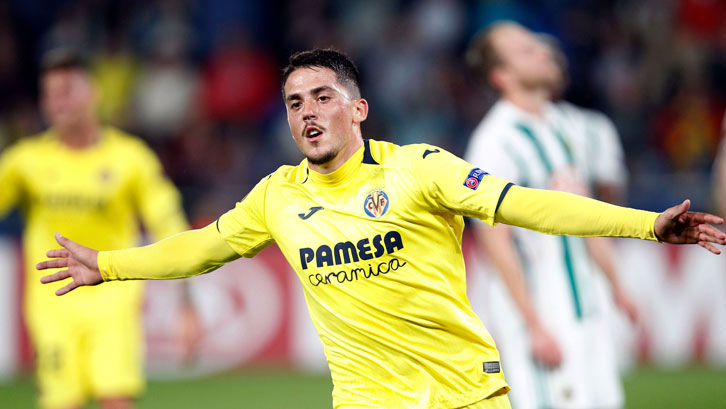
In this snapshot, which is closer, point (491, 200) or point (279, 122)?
point (491, 200)

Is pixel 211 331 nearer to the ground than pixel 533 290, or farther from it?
farther from it

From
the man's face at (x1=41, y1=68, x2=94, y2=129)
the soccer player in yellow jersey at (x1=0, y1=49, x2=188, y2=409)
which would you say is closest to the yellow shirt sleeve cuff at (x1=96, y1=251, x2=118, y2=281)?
the soccer player in yellow jersey at (x1=0, y1=49, x2=188, y2=409)

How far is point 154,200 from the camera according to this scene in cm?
776

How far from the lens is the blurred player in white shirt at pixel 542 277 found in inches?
252

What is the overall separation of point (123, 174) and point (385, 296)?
141 inches

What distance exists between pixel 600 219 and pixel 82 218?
14.5 feet

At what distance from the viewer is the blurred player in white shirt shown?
640 cm

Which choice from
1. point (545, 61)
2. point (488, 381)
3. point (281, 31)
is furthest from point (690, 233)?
point (281, 31)

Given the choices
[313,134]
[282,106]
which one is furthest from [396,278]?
[282,106]

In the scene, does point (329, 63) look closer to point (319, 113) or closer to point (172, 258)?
point (319, 113)

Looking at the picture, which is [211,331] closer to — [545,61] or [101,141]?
[101,141]

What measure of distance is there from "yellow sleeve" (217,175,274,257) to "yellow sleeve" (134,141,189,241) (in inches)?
106

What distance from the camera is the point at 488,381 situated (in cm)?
469

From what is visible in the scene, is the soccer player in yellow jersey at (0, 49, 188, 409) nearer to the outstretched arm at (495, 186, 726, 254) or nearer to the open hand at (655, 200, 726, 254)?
the outstretched arm at (495, 186, 726, 254)
